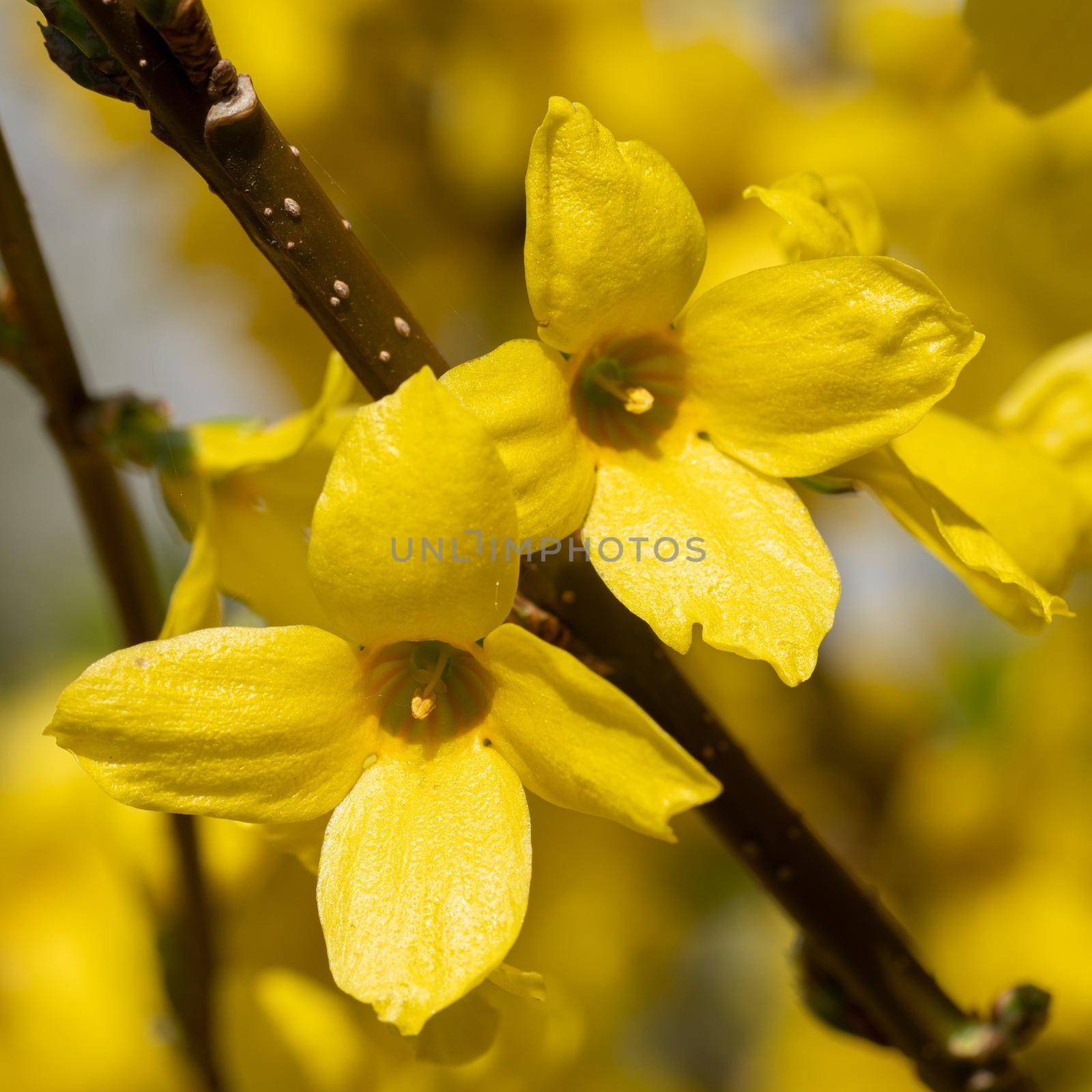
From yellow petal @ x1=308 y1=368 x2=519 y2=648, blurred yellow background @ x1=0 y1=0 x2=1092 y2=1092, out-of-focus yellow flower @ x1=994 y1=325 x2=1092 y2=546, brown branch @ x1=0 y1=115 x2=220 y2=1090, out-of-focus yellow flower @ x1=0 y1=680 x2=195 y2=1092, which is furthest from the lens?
blurred yellow background @ x1=0 y1=0 x2=1092 y2=1092

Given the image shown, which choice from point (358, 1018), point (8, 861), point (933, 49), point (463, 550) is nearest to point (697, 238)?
point (463, 550)

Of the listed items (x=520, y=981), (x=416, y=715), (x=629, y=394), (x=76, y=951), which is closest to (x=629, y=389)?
(x=629, y=394)

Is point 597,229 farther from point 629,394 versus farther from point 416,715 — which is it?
point 416,715

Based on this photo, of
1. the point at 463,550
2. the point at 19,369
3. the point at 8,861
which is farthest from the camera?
the point at 8,861

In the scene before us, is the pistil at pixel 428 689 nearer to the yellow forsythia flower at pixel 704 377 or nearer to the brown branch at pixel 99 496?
the yellow forsythia flower at pixel 704 377

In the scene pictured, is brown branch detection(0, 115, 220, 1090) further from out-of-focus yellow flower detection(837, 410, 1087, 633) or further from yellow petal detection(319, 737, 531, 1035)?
out-of-focus yellow flower detection(837, 410, 1087, 633)

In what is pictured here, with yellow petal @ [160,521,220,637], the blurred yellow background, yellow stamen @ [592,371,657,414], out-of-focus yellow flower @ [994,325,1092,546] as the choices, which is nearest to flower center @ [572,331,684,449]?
yellow stamen @ [592,371,657,414]

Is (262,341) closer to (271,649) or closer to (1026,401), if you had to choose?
(1026,401)
